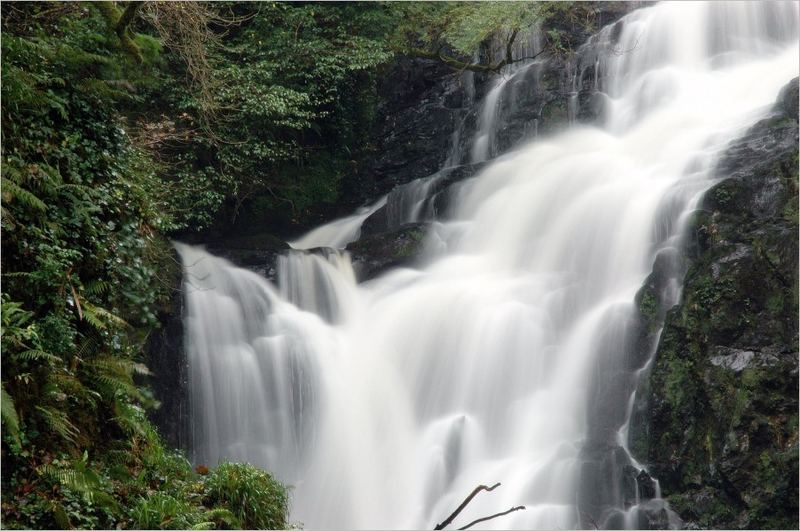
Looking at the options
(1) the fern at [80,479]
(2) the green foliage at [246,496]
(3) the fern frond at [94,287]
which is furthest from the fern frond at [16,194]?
(2) the green foliage at [246,496]

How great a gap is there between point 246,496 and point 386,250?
806cm

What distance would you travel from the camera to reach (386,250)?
47.2 ft

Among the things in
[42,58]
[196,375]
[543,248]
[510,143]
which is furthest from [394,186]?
[42,58]

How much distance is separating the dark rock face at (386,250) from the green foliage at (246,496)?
23.7 ft

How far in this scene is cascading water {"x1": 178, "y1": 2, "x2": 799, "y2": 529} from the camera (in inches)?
399

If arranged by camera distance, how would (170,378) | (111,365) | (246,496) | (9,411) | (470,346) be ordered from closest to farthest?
1. (9,411)
2. (111,365)
3. (246,496)
4. (170,378)
5. (470,346)

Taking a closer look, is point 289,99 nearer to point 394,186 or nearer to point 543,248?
point 394,186

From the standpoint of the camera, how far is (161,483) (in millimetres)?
6363

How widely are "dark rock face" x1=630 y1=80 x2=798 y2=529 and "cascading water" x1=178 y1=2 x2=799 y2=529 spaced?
0.60 metres

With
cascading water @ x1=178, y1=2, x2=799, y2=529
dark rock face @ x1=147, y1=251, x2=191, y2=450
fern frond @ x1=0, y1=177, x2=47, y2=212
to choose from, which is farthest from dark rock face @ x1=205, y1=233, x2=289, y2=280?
fern frond @ x1=0, y1=177, x2=47, y2=212

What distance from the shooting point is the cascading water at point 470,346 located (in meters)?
10.1

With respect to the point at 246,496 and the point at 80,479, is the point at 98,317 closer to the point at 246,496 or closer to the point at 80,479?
the point at 80,479

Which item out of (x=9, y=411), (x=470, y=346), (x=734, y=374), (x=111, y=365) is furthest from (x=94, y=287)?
(x=734, y=374)

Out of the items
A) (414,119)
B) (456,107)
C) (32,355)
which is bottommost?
(32,355)
